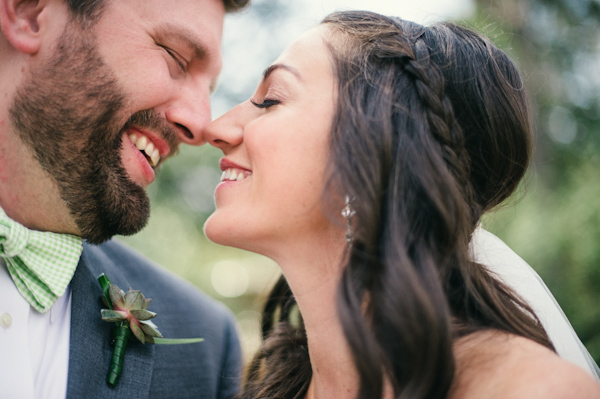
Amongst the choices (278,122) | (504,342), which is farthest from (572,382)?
(278,122)

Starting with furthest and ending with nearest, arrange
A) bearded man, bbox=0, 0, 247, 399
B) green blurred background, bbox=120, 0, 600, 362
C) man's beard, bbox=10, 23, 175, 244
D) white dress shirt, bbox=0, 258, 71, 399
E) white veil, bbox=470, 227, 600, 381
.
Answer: green blurred background, bbox=120, 0, 600, 362
man's beard, bbox=10, 23, 175, 244
bearded man, bbox=0, 0, 247, 399
white veil, bbox=470, 227, 600, 381
white dress shirt, bbox=0, 258, 71, 399

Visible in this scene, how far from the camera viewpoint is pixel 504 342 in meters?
1.95

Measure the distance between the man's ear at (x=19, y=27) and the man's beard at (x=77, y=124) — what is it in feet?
0.41

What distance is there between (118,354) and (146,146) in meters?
1.08

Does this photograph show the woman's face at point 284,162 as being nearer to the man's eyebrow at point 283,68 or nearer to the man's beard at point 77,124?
the man's eyebrow at point 283,68

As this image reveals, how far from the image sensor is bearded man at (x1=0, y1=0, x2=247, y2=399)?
237cm

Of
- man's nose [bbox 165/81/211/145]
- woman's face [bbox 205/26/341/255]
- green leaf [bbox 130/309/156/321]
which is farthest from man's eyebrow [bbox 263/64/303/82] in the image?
green leaf [bbox 130/309/156/321]

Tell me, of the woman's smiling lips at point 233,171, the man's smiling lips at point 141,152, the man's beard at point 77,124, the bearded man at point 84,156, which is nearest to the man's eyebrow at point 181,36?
the bearded man at point 84,156

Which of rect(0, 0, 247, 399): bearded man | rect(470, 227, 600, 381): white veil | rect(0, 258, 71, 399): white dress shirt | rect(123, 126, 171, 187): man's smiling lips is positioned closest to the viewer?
rect(0, 258, 71, 399): white dress shirt

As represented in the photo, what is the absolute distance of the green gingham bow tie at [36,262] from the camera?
2.26 meters

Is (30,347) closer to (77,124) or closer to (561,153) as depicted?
(77,124)

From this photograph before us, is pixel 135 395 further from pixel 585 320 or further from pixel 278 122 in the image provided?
pixel 585 320

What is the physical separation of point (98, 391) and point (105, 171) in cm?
106

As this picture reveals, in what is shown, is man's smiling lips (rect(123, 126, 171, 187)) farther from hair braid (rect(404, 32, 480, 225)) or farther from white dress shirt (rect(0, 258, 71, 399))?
hair braid (rect(404, 32, 480, 225))
